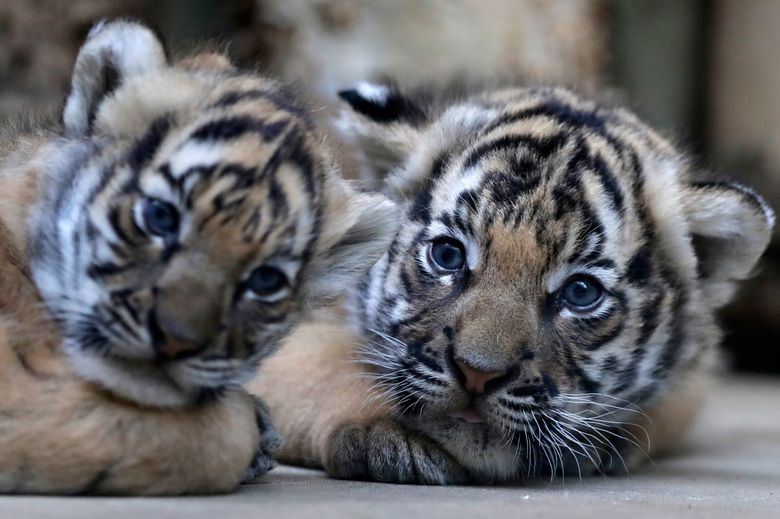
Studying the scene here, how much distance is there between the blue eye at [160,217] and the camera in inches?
104

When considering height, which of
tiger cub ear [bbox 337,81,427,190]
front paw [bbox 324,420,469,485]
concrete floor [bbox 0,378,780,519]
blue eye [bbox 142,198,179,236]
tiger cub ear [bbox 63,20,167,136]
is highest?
tiger cub ear [bbox 337,81,427,190]

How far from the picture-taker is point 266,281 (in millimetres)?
2746

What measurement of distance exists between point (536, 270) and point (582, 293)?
0.76 ft

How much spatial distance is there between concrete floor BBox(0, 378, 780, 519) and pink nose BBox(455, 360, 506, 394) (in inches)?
10.9

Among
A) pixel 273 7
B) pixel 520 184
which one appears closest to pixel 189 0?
pixel 273 7

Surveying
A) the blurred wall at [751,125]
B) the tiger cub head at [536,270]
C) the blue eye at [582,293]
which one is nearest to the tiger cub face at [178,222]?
the tiger cub head at [536,270]

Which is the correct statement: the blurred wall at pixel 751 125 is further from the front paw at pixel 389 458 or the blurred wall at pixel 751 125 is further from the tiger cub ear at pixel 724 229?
the front paw at pixel 389 458

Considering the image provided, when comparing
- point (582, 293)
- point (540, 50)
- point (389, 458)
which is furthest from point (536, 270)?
point (540, 50)

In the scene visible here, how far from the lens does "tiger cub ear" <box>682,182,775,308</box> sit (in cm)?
389

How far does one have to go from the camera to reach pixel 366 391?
3643 mm

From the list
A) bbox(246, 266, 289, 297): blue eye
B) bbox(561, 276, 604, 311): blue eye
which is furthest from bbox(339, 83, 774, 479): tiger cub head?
bbox(246, 266, 289, 297): blue eye

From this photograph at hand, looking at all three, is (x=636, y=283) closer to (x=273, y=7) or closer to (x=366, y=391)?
(x=366, y=391)

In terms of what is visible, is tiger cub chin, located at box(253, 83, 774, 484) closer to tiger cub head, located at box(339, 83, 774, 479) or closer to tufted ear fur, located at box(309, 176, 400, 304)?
tiger cub head, located at box(339, 83, 774, 479)

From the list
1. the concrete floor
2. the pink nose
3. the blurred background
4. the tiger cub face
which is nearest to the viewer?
the concrete floor
